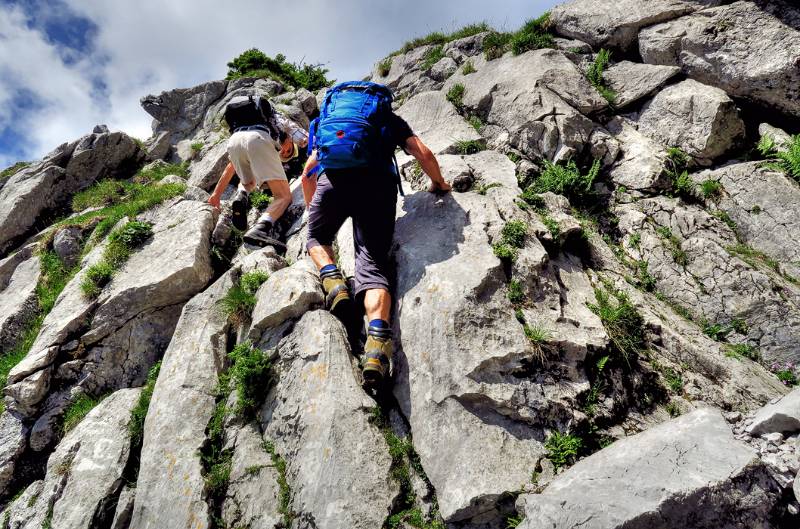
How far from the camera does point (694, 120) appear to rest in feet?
30.9

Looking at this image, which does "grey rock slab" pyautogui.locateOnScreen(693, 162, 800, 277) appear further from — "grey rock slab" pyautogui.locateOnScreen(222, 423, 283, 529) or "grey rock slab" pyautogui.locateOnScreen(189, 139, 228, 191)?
"grey rock slab" pyautogui.locateOnScreen(189, 139, 228, 191)

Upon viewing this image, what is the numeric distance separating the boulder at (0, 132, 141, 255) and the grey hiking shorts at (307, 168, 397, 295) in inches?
521

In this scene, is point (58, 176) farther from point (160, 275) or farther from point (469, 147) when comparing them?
point (469, 147)

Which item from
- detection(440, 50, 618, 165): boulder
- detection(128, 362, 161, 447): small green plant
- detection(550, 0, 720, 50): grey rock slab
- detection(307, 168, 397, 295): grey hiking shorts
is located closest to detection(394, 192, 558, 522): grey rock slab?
detection(307, 168, 397, 295): grey hiking shorts

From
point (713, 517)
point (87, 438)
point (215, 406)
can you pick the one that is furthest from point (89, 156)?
point (713, 517)

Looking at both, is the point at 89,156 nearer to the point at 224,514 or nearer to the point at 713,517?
the point at 224,514

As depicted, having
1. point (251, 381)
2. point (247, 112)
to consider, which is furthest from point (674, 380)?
point (247, 112)

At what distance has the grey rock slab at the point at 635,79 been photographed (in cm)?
1052

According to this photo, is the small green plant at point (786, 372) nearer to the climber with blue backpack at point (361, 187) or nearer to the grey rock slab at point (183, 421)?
the climber with blue backpack at point (361, 187)

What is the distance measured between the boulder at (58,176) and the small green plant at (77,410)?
936 cm

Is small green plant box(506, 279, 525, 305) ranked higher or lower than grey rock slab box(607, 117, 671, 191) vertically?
lower

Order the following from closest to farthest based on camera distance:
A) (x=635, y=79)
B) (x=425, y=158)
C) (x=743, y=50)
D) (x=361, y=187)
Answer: (x=361, y=187) → (x=425, y=158) → (x=743, y=50) → (x=635, y=79)

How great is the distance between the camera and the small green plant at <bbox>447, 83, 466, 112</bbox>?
1320 centimetres

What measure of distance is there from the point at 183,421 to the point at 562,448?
5.37m
